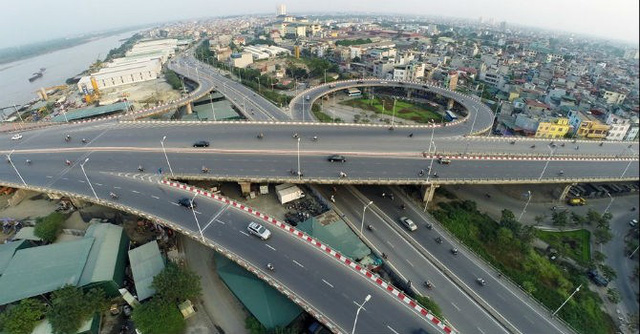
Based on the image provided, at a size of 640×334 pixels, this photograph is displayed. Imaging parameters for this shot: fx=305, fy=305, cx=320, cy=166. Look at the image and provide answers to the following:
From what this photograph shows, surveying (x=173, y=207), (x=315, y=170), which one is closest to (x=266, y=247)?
(x=173, y=207)

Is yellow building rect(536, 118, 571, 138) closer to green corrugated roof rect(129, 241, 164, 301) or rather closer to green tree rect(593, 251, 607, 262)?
green tree rect(593, 251, 607, 262)

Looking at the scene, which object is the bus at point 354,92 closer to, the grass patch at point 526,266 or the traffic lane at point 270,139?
the traffic lane at point 270,139

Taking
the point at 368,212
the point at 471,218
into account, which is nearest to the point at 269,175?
the point at 368,212

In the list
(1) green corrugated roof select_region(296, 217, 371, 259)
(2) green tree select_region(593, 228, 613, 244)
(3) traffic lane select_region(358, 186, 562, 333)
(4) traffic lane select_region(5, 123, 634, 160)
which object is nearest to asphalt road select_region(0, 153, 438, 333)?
(1) green corrugated roof select_region(296, 217, 371, 259)

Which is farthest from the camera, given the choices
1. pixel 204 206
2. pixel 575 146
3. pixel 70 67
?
pixel 70 67

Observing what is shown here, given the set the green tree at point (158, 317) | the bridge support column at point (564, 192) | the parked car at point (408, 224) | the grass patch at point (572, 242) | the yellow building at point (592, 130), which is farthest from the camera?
the yellow building at point (592, 130)

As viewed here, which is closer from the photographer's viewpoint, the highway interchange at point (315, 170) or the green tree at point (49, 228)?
the highway interchange at point (315, 170)

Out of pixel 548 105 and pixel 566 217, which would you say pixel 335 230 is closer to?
pixel 566 217

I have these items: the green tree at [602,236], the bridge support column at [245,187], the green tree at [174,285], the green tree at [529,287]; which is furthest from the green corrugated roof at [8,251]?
the green tree at [602,236]
